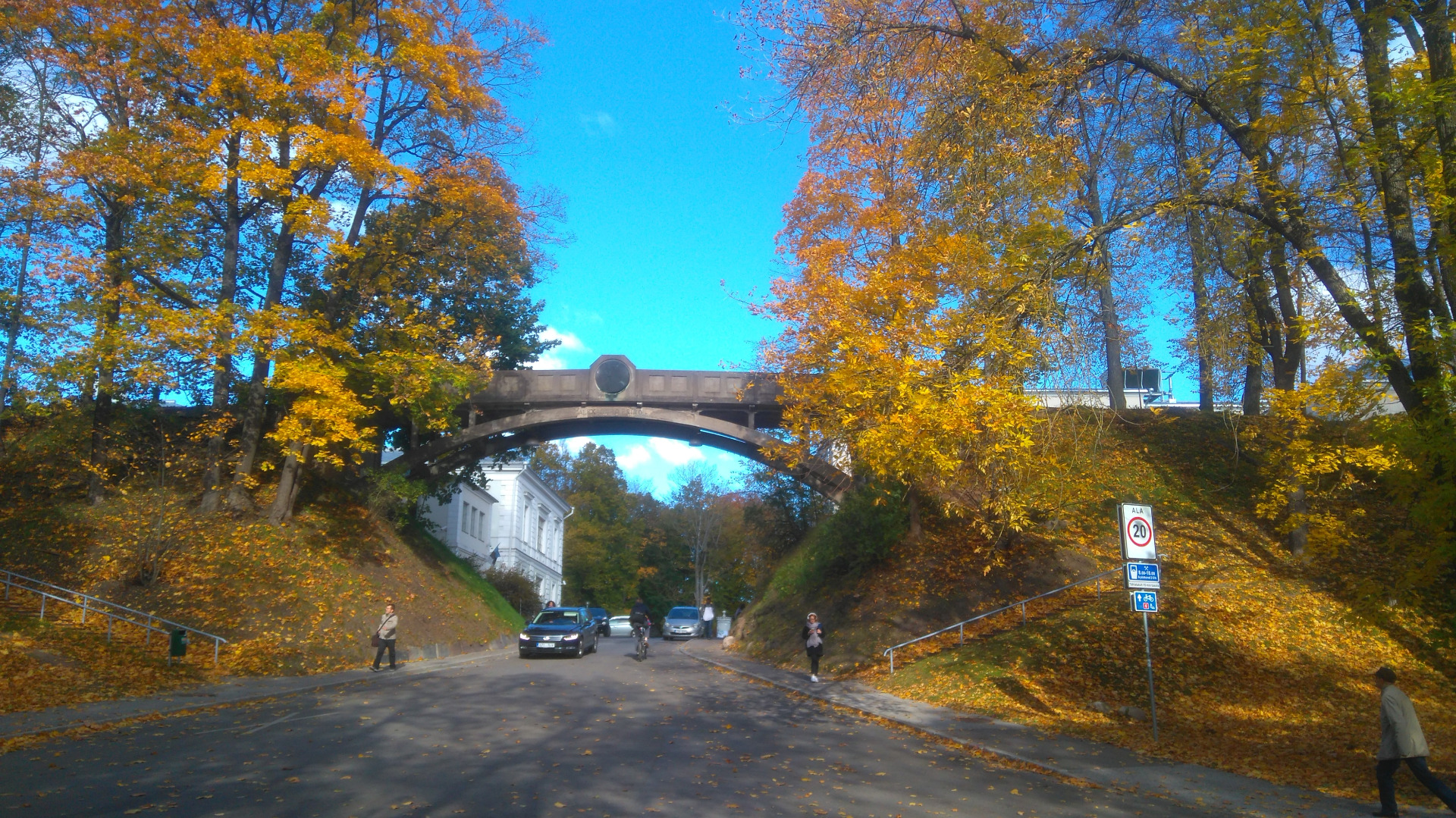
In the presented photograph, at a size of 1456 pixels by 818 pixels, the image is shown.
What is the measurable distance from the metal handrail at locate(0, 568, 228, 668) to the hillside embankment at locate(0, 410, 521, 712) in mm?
212

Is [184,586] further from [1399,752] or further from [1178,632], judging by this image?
[1399,752]

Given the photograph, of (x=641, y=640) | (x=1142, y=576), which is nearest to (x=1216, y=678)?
(x=1142, y=576)

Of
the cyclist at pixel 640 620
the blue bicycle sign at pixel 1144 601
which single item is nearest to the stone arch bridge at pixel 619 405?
the cyclist at pixel 640 620

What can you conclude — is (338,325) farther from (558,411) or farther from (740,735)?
(740,735)

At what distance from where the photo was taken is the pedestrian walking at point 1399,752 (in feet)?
23.0

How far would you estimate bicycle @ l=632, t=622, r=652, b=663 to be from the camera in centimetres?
2291

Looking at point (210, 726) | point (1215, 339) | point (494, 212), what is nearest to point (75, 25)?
point (494, 212)

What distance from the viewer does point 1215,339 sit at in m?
11.4

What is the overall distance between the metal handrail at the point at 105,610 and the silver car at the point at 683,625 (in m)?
24.5

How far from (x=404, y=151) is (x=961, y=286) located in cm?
1574

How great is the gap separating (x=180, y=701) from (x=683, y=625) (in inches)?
1128

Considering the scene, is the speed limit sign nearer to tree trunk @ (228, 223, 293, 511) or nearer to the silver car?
tree trunk @ (228, 223, 293, 511)

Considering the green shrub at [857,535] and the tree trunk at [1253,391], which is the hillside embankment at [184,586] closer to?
the green shrub at [857,535]

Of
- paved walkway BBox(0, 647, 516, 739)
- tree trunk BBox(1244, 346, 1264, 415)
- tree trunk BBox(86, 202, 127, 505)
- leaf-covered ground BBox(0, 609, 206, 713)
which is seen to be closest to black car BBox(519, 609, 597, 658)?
paved walkway BBox(0, 647, 516, 739)
